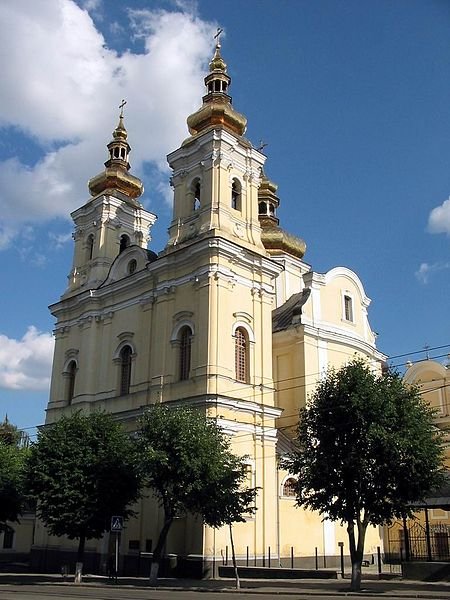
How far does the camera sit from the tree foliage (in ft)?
87.7

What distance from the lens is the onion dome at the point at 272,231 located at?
1834 inches

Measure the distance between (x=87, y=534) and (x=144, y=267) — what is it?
45.4 ft

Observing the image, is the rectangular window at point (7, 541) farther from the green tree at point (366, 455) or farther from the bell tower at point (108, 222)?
the green tree at point (366, 455)

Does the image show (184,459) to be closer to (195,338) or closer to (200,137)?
(195,338)

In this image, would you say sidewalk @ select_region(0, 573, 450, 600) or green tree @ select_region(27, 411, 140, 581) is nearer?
sidewalk @ select_region(0, 573, 450, 600)

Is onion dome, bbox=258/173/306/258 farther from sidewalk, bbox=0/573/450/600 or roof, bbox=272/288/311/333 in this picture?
sidewalk, bbox=0/573/450/600

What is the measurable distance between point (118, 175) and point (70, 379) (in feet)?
42.2

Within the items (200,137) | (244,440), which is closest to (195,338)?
(244,440)

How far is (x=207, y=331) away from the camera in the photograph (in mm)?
29844

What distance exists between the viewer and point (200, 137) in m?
34.3

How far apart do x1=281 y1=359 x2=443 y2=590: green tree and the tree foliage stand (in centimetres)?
765

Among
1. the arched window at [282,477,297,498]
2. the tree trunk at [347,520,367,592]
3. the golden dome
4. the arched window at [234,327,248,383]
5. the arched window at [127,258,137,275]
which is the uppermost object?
the golden dome

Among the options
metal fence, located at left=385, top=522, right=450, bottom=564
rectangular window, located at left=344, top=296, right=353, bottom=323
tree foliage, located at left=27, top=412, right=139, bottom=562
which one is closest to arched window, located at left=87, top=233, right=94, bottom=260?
tree foliage, located at left=27, top=412, right=139, bottom=562

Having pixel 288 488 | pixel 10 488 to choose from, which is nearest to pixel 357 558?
pixel 288 488
